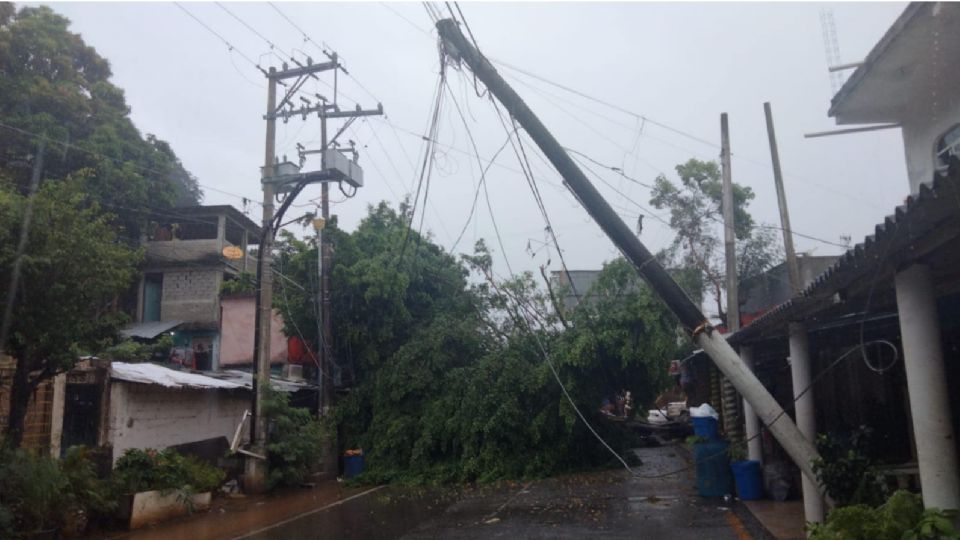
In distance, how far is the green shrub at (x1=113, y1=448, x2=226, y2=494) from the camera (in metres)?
12.7

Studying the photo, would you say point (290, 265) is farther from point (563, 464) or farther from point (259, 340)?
point (563, 464)

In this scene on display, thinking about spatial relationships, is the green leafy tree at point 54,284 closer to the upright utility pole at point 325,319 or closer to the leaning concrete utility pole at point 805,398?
the upright utility pole at point 325,319

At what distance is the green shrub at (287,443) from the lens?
1697cm

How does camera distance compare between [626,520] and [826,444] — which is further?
[626,520]

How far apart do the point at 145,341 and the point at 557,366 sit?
15.8 m

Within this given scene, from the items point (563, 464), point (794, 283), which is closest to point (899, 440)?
point (794, 283)

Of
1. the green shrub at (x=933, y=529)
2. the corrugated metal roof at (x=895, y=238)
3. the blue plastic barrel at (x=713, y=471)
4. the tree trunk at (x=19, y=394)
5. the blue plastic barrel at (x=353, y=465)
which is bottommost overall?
the blue plastic barrel at (x=353, y=465)

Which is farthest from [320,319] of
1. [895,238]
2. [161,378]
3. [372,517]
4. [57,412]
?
[895,238]

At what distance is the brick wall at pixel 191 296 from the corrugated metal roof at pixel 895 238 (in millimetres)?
24588

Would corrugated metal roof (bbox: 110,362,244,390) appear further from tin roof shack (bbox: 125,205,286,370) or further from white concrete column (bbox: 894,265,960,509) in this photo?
white concrete column (bbox: 894,265,960,509)

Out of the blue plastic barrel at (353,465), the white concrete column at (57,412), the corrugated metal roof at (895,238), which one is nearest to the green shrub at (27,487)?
the white concrete column at (57,412)

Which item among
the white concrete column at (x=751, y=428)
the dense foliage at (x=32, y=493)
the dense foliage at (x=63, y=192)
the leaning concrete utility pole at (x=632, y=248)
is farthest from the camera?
the white concrete column at (x=751, y=428)

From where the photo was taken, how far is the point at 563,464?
17.6 meters

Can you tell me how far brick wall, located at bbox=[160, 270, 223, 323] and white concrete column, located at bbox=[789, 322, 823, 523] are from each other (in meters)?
23.4
